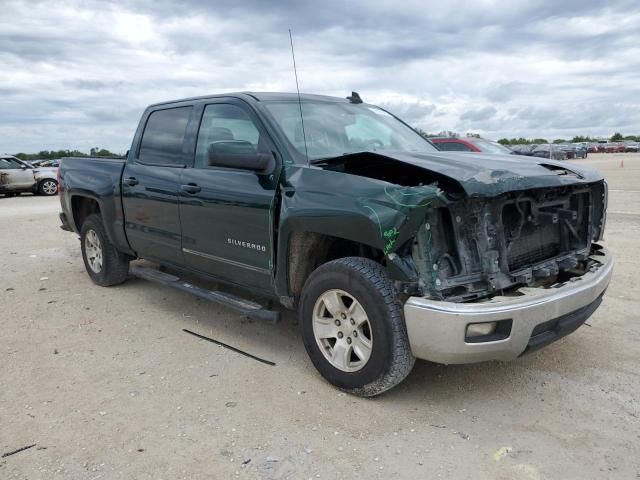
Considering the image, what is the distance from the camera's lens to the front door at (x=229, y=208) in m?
3.87

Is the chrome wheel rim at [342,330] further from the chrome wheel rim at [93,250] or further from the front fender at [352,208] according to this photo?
the chrome wheel rim at [93,250]

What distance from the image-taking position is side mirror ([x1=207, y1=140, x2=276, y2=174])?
12.2 ft

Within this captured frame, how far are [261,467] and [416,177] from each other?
5.82 feet

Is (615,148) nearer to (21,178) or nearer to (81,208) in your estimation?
(21,178)

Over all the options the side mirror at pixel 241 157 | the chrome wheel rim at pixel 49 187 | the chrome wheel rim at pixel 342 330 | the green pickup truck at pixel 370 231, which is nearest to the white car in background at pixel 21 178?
the chrome wheel rim at pixel 49 187

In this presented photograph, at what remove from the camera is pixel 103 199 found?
5.65 metres

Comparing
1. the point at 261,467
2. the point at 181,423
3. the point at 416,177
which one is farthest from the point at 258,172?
the point at 261,467

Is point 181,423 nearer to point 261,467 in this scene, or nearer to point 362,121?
point 261,467

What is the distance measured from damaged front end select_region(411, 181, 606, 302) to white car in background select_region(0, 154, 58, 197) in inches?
773

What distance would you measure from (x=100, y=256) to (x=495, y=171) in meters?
4.53

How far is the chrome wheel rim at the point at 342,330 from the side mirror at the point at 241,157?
3.17 feet

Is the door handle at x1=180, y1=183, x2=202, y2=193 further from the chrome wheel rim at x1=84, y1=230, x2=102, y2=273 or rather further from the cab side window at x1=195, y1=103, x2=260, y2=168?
the chrome wheel rim at x1=84, y1=230, x2=102, y2=273

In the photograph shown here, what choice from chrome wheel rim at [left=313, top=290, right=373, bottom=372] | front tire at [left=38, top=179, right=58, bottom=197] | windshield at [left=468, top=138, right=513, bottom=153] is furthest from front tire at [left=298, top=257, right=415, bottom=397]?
front tire at [left=38, top=179, right=58, bottom=197]

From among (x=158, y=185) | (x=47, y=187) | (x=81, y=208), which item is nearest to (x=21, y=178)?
(x=47, y=187)
